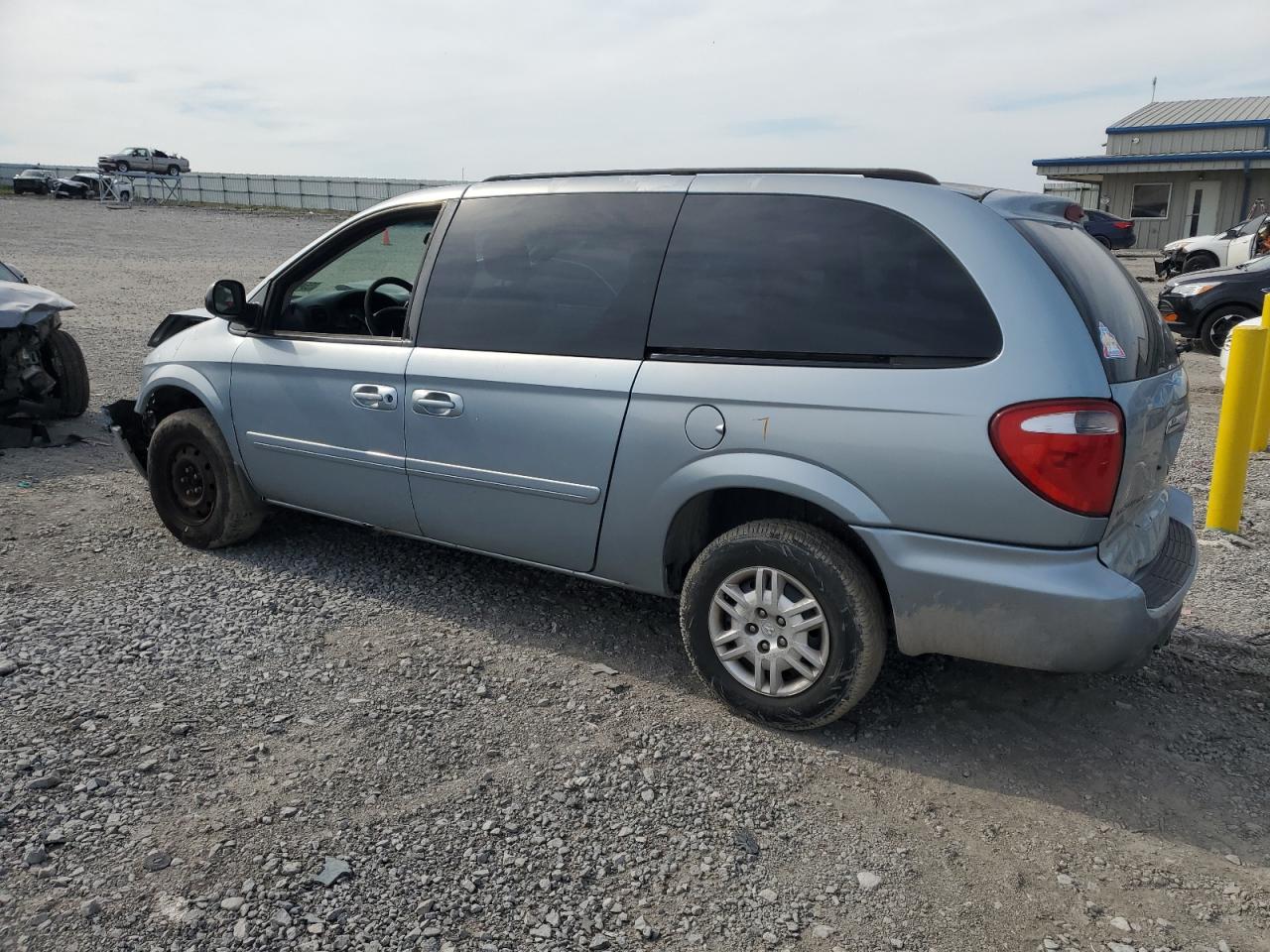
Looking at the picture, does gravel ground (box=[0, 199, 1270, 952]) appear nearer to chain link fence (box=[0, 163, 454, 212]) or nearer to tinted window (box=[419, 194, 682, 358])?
tinted window (box=[419, 194, 682, 358])

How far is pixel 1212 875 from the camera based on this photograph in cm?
282

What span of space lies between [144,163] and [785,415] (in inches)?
2315

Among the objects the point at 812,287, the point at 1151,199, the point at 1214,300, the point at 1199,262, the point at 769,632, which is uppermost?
the point at 1151,199

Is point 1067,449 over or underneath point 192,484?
over

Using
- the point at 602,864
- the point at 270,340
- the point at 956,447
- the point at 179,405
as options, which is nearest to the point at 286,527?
the point at 179,405

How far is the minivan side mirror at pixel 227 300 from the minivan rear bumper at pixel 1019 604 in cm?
326

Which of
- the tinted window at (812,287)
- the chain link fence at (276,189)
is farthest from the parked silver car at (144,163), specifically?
the tinted window at (812,287)

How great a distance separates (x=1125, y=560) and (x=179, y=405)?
4643 millimetres

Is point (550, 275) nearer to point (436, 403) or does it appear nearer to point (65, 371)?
point (436, 403)

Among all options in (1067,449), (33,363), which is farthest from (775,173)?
(33,363)

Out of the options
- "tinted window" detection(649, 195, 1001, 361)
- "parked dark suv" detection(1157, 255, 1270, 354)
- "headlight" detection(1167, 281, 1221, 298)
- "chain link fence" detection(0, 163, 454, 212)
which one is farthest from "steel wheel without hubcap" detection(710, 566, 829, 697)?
"chain link fence" detection(0, 163, 454, 212)

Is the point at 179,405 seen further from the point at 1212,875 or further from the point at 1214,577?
the point at 1214,577

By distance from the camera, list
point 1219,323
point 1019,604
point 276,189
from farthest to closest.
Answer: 1. point 276,189
2. point 1219,323
3. point 1019,604

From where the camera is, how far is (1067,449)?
9.46 feet
